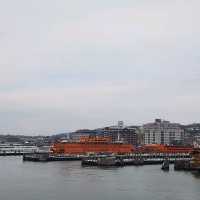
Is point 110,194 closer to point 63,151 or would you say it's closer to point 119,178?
point 119,178

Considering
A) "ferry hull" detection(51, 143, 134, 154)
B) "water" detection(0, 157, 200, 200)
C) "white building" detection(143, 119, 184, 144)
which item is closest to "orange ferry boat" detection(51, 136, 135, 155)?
"ferry hull" detection(51, 143, 134, 154)

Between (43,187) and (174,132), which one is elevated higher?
(174,132)

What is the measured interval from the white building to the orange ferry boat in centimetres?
3948

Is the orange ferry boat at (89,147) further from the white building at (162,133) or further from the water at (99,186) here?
the white building at (162,133)

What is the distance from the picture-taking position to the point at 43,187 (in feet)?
82.4

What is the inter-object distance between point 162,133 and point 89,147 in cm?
4498

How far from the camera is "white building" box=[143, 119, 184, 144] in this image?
325 ft

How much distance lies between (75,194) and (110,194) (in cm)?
148

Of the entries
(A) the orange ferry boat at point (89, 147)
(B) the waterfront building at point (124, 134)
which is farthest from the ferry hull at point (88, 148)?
(B) the waterfront building at point (124, 134)

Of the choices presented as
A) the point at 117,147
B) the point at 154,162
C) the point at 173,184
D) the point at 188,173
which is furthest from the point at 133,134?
the point at 173,184

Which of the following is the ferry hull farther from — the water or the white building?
the white building

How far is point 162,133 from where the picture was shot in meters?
99.7

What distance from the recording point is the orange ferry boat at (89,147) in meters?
55.0

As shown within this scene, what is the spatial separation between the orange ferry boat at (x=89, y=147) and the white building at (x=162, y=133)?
39481 mm
